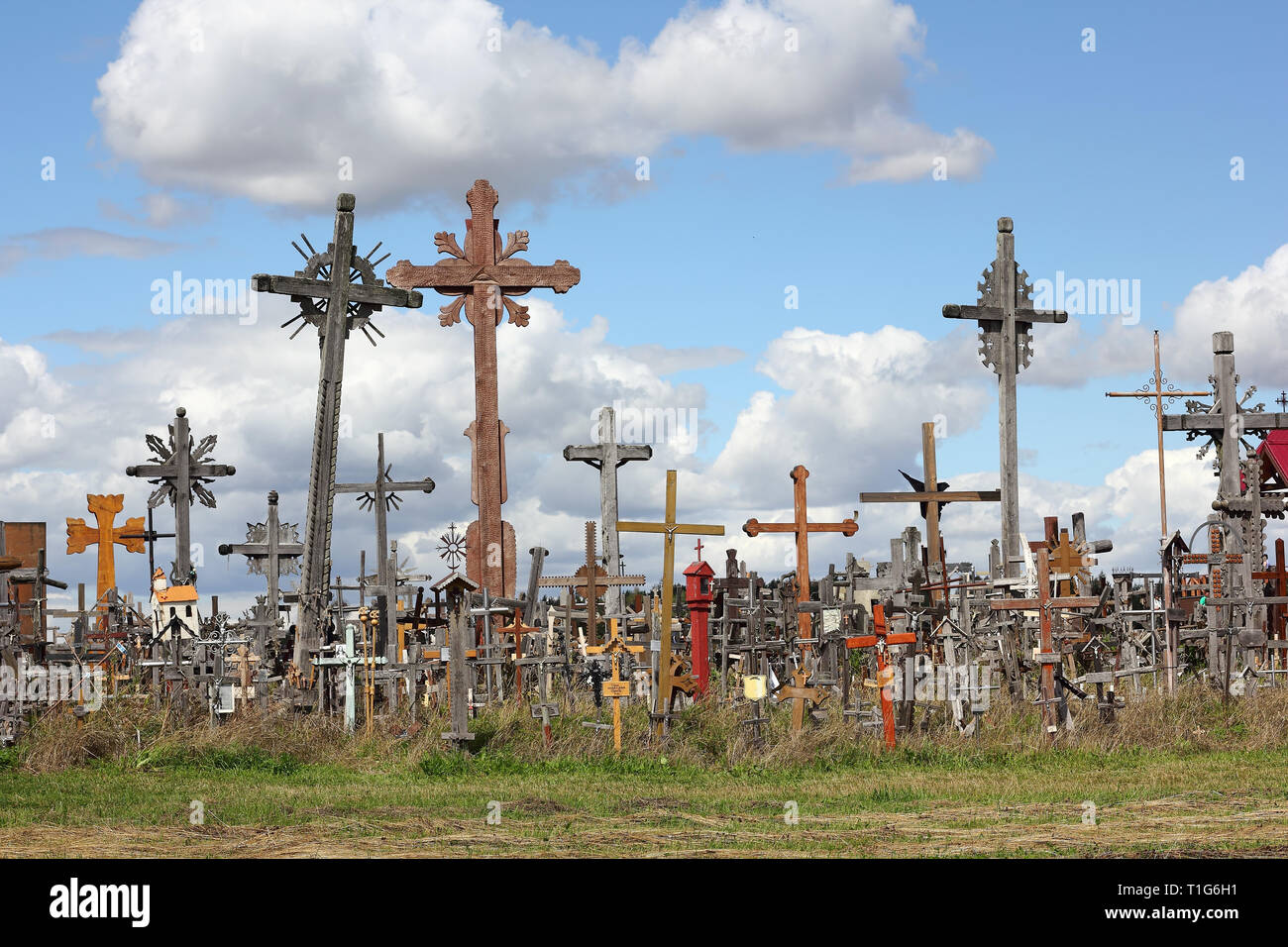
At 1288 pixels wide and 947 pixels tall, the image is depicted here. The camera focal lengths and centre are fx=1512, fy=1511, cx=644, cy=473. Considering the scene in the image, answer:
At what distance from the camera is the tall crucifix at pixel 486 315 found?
72.3 ft

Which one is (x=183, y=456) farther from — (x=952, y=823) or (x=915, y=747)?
(x=952, y=823)

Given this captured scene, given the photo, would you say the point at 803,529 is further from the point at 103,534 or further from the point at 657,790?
the point at 103,534

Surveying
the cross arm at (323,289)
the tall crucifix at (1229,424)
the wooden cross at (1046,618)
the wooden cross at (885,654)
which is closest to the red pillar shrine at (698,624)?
the wooden cross at (885,654)

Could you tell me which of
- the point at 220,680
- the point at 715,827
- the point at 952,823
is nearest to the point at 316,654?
the point at 220,680

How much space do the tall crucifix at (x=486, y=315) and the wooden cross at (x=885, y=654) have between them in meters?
6.80

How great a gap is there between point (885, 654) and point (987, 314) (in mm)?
Answer: 8447

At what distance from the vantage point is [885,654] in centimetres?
1659

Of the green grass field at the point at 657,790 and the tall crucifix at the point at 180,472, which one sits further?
the tall crucifix at the point at 180,472

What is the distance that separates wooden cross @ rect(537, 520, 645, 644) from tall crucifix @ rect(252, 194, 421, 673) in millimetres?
3333

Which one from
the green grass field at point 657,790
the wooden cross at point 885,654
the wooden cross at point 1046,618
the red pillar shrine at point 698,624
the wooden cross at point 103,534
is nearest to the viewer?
the green grass field at point 657,790

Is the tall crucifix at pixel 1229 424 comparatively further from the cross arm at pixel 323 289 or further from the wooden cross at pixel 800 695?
the cross arm at pixel 323 289

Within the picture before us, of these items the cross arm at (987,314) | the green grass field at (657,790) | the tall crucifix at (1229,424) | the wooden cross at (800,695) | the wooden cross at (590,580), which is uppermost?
the cross arm at (987,314)

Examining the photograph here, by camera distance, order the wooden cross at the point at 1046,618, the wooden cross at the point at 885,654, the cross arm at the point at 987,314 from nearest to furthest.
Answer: the wooden cross at the point at 885,654 < the wooden cross at the point at 1046,618 < the cross arm at the point at 987,314

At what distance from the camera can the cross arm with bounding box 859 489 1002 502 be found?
23273 mm
